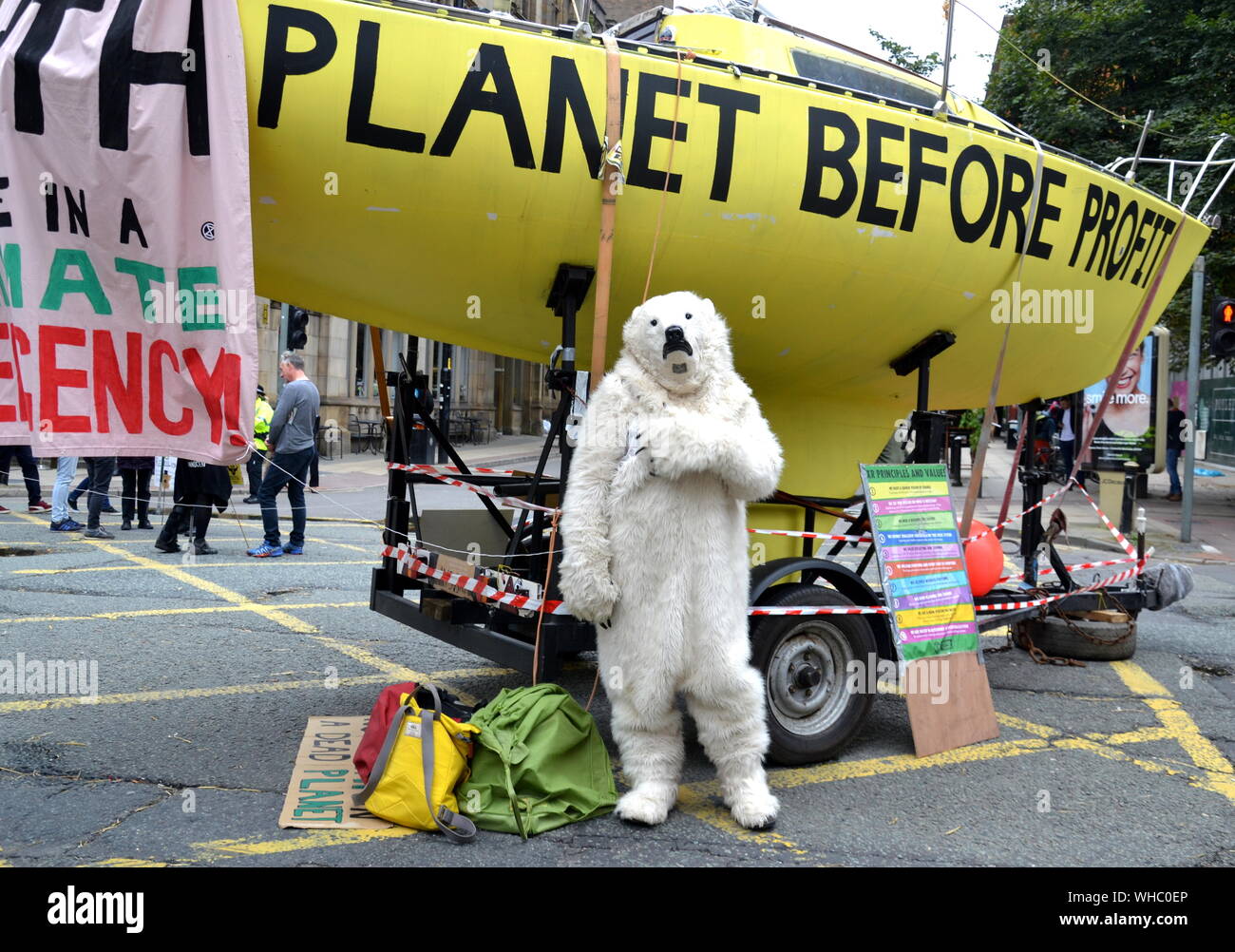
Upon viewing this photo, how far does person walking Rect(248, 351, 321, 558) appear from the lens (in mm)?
9805

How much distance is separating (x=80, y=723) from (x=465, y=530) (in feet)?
6.47

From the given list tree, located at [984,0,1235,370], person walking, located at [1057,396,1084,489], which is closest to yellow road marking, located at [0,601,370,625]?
tree, located at [984,0,1235,370]

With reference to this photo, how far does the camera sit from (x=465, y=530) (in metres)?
5.37

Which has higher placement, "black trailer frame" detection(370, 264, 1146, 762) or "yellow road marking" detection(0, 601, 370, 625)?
"black trailer frame" detection(370, 264, 1146, 762)

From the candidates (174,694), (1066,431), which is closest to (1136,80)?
(1066,431)

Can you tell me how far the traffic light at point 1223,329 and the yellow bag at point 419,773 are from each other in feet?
36.7

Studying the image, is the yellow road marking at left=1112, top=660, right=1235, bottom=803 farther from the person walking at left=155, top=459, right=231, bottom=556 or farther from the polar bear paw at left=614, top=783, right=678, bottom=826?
the person walking at left=155, top=459, right=231, bottom=556

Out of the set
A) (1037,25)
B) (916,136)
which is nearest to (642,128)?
(916,136)

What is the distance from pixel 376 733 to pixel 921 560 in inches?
105

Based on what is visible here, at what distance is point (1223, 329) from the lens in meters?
11.9

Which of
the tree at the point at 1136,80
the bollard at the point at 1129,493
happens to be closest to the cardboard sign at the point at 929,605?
the bollard at the point at 1129,493

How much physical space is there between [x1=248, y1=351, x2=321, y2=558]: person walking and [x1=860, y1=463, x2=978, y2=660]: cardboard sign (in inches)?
247
